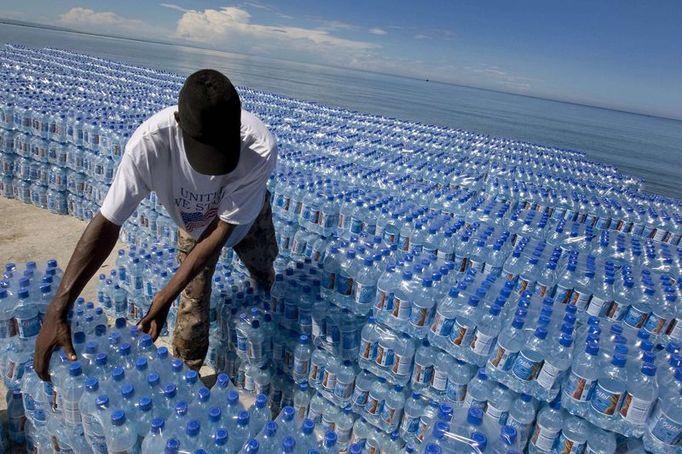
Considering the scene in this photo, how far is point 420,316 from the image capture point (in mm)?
3217

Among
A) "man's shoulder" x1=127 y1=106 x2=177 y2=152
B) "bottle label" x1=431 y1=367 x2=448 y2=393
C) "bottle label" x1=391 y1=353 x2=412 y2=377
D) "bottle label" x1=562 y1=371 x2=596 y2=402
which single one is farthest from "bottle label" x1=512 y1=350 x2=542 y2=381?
"man's shoulder" x1=127 y1=106 x2=177 y2=152

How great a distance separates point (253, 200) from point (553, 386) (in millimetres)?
2365

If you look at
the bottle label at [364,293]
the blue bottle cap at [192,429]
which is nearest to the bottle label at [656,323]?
the bottle label at [364,293]

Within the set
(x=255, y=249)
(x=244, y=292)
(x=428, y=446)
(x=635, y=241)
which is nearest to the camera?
(x=428, y=446)

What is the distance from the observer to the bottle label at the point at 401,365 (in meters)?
3.31

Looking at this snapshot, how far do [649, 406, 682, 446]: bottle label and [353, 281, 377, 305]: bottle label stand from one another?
199cm

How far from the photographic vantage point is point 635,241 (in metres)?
5.75

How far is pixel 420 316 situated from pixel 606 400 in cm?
125

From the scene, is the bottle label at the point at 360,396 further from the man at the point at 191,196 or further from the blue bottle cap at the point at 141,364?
the blue bottle cap at the point at 141,364

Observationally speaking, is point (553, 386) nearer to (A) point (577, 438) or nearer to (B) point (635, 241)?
(A) point (577, 438)

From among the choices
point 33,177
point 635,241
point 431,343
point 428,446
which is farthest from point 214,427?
point 33,177

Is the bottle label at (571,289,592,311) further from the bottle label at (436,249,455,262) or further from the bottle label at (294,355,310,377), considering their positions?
the bottle label at (294,355,310,377)

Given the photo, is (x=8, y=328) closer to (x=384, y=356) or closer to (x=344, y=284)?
(x=344, y=284)

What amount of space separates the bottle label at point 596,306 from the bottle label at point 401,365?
1.71m
